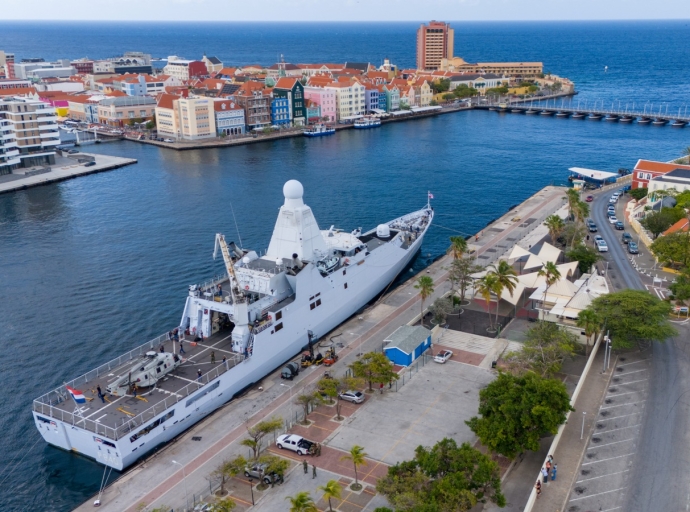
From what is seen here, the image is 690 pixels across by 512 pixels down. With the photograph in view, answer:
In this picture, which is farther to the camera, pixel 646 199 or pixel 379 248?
pixel 646 199

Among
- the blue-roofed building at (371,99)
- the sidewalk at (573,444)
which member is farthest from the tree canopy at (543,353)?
the blue-roofed building at (371,99)

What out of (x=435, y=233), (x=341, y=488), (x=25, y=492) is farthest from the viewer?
(x=435, y=233)

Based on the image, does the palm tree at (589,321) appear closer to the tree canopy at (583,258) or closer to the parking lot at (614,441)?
the parking lot at (614,441)

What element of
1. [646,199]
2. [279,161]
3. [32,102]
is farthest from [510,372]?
[32,102]

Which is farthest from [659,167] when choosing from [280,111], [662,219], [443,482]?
[280,111]

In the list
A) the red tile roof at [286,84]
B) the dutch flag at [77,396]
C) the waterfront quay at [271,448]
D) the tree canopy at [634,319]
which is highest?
the red tile roof at [286,84]

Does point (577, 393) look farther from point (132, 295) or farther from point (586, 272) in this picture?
point (132, 295)
